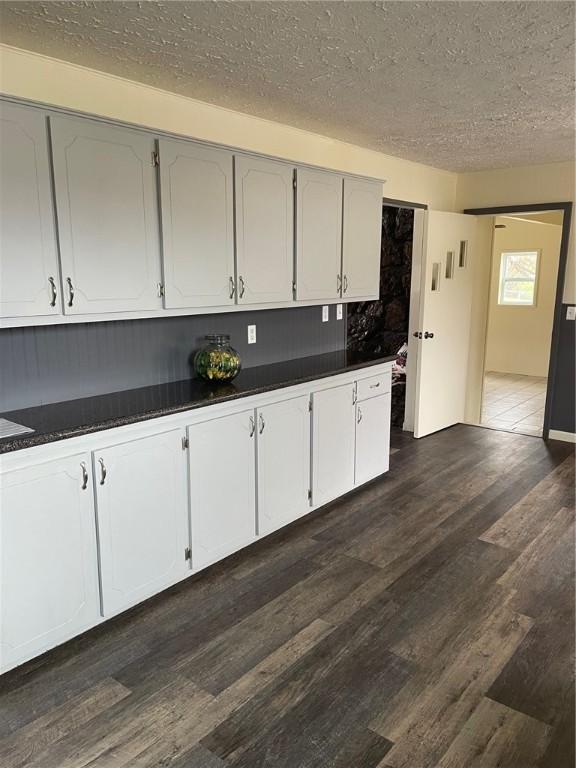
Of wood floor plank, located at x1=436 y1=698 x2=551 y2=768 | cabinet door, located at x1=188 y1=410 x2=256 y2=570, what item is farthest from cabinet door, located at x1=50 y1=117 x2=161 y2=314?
wood floor plank, located at x1=436 y1=698 x2=551 y2=768

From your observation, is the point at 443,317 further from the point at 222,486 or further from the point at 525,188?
the point at 222,486

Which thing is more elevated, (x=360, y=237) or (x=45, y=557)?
(x=360, y=237)

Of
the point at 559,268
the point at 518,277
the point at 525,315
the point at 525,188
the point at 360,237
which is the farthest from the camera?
the point at 518,277

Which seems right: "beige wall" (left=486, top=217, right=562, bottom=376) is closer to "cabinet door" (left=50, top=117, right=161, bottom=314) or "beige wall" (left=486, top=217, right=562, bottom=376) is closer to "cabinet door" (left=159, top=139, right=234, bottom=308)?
"cabinet door" (left=159, top=139, right=234, bottom=308)

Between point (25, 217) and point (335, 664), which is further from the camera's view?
point (335, 664)

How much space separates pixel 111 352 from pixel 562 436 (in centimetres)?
424

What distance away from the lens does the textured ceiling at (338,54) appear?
2018 mm

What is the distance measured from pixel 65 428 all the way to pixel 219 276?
3.94 feet

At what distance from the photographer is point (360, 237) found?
3.89 meters

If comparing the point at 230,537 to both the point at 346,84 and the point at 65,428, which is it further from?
the point at 346,84

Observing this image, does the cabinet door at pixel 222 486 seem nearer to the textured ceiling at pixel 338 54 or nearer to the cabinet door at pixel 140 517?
the cabinet door at pixel 140 517

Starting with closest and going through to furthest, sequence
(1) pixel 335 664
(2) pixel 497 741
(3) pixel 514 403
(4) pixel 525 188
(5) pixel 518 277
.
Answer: (2) pixel 497 741, (1) pixel 335 664, (4) pixel 525 188, (3) pixel 514 403, (5) pixel 518 277

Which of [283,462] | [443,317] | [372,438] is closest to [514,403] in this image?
[443,317]

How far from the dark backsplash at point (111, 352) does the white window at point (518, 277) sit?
6071mm
